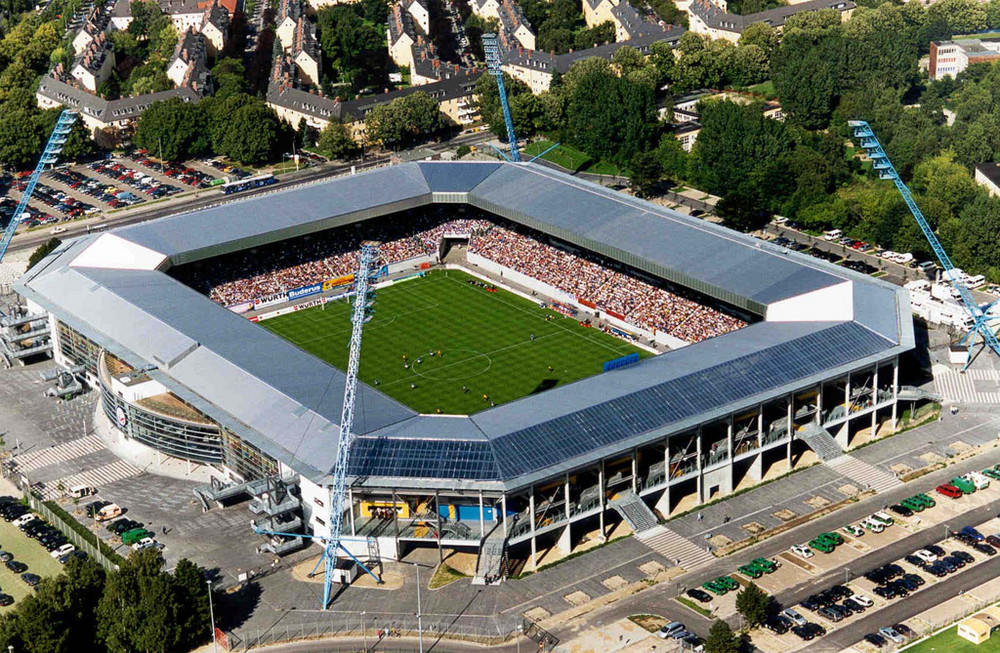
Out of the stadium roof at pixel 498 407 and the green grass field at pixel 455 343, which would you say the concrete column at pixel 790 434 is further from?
the green grass field at pixel 455 343

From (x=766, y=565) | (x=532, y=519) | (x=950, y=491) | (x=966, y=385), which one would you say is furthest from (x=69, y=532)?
(x=966, y=385)

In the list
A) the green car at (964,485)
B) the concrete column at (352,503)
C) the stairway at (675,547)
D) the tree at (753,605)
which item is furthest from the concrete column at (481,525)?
the green car at (964,485)

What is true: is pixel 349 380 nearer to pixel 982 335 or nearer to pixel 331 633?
pixel 331 633

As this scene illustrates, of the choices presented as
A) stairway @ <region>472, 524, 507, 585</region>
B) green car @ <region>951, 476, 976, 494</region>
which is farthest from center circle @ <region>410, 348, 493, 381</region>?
green car @ <region>951, 476, 976, 494</region>

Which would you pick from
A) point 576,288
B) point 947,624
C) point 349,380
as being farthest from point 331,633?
point 576,288

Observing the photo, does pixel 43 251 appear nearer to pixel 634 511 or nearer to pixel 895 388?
pixel 634 511

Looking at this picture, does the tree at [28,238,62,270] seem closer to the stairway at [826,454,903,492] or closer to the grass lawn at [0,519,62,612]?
the grass lawn at [0,519,62,612]
